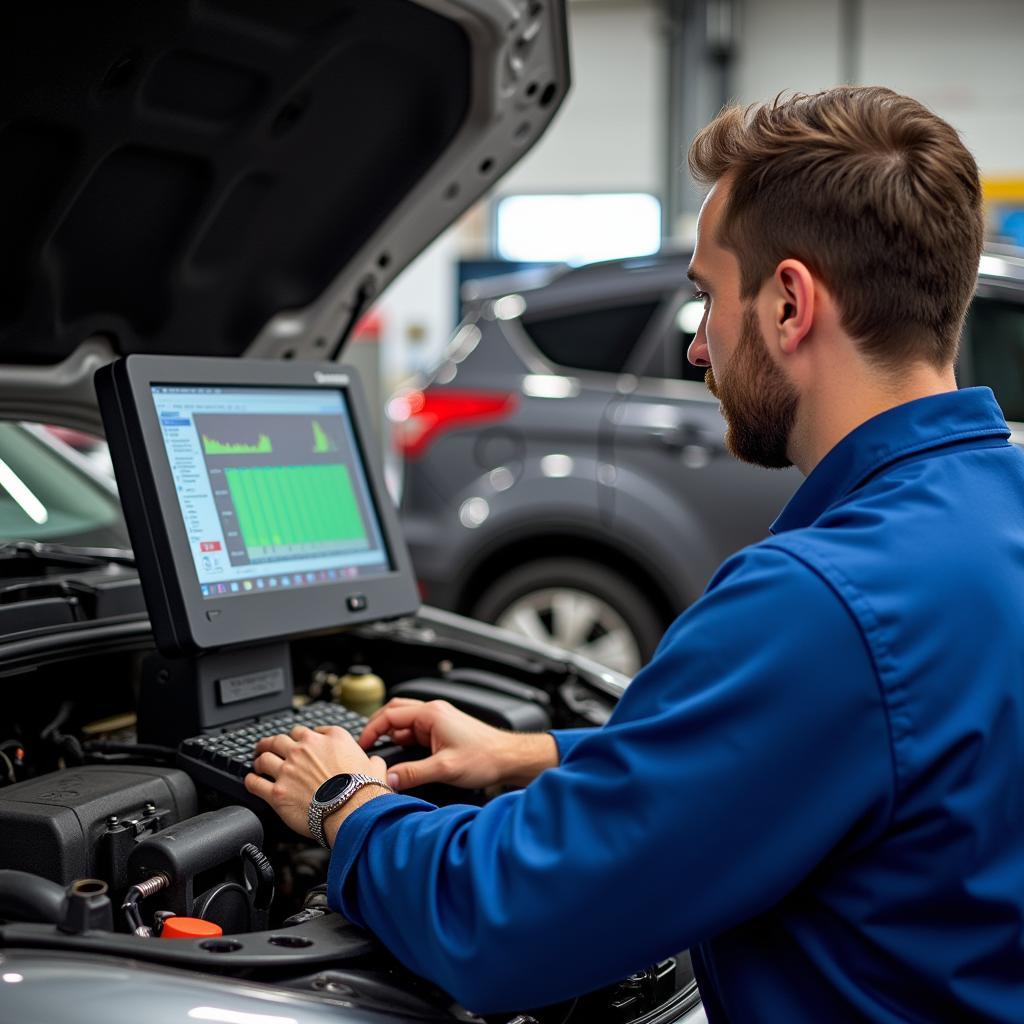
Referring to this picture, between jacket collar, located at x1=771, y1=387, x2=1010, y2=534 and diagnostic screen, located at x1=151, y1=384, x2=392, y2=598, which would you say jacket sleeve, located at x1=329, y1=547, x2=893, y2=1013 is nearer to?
jacket collar, located at x1=771, y1=387, x2=1010, y2=534

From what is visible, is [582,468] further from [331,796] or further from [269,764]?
[331,796]

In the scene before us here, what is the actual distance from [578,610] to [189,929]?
10.5 ft

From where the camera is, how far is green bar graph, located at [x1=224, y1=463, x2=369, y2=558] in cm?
173

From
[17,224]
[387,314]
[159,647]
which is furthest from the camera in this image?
[387,314]

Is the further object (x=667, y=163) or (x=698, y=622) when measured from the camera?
(x=667, y=163)

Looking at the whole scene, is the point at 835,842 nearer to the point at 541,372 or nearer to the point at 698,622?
the point at 698,622

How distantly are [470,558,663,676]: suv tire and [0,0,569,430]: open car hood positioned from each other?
81.8 inches

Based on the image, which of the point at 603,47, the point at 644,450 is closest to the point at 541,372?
the point at 644,450

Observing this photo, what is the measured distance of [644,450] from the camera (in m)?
4.26

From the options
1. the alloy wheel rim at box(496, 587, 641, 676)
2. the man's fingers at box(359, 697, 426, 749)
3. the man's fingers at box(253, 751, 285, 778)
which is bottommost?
the alloy wheel rim at box(496, 587, 641, 676)

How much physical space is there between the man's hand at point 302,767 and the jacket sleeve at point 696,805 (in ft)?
0.95

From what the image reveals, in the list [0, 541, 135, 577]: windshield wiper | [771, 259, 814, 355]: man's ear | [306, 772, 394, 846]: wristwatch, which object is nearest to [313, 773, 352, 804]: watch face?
[306, 772, 394, 846]: wristwatch

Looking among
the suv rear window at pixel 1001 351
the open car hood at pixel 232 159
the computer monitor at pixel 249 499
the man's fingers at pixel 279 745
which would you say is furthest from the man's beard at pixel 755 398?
the suv rear window at pixel 1001 351

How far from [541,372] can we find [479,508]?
1.74ft
